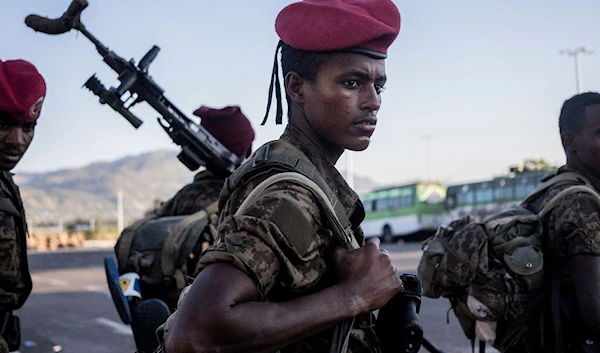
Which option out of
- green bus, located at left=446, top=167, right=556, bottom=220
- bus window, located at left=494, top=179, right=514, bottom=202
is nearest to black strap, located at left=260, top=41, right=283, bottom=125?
green bus, located at left=446, top=167, right=556, bottom=220

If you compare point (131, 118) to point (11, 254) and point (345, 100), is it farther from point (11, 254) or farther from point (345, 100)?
point (345, 100)

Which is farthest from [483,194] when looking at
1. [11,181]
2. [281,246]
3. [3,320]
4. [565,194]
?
[281,246]

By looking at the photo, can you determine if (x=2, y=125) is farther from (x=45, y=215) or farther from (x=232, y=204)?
(x=45, y=215)

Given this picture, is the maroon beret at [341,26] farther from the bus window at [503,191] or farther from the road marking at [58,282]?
the bus window at [503,191]

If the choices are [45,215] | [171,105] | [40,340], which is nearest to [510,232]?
[171,105]

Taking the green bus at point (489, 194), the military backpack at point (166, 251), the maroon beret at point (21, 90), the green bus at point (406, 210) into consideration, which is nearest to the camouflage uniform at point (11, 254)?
the maroon beret at point (21, 90)

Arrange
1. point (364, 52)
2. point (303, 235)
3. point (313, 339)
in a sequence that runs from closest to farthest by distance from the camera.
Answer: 1. point (303, 235)
2. point (313, 339)
3. point (364, 52)

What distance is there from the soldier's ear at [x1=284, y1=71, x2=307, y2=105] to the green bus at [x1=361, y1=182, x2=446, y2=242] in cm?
3033

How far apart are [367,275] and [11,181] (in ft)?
7.62

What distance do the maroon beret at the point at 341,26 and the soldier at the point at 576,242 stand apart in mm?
1497

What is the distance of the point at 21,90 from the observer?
12.1 ft

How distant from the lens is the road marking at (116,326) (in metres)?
10.6

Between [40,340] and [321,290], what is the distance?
9024mm

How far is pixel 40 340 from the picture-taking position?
10078 millimetres
